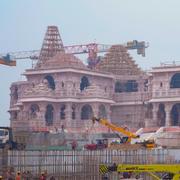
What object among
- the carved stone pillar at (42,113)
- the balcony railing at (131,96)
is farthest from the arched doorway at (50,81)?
the balcony railing at (131,96)

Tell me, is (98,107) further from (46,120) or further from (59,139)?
(59,139)

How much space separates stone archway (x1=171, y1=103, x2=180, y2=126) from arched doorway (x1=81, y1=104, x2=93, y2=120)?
10533 mm

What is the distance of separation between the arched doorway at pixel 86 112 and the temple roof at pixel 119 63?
12115 millimetres

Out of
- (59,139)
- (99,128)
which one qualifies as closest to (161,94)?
(99,128)

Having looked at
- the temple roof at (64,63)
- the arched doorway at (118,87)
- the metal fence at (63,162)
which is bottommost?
the metal fence at (63,162)

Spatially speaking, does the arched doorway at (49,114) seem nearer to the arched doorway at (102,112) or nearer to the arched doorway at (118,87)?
the arched doorway at (102,112)

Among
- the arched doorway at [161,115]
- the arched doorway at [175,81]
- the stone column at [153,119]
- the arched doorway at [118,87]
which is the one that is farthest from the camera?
the arched doorway at [118,87]

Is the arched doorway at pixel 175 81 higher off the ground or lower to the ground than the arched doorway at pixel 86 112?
higher

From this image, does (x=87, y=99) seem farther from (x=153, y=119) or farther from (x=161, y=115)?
(x=161, y=115)

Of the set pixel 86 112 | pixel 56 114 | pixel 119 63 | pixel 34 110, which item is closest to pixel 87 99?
pixel 86 112

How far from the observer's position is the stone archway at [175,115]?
79.2 meters

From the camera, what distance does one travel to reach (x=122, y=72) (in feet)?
307

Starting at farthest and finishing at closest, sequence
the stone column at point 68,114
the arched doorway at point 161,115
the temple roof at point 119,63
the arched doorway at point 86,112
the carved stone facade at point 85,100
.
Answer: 1. the temple roof at point 119,63
2. the arched doorway at point 86,112
3. the arched doorway at point 161,115
4. the stone column at point 68,114
5. the carved stone facade at point 85,100

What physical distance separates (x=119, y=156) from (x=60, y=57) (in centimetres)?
4931
